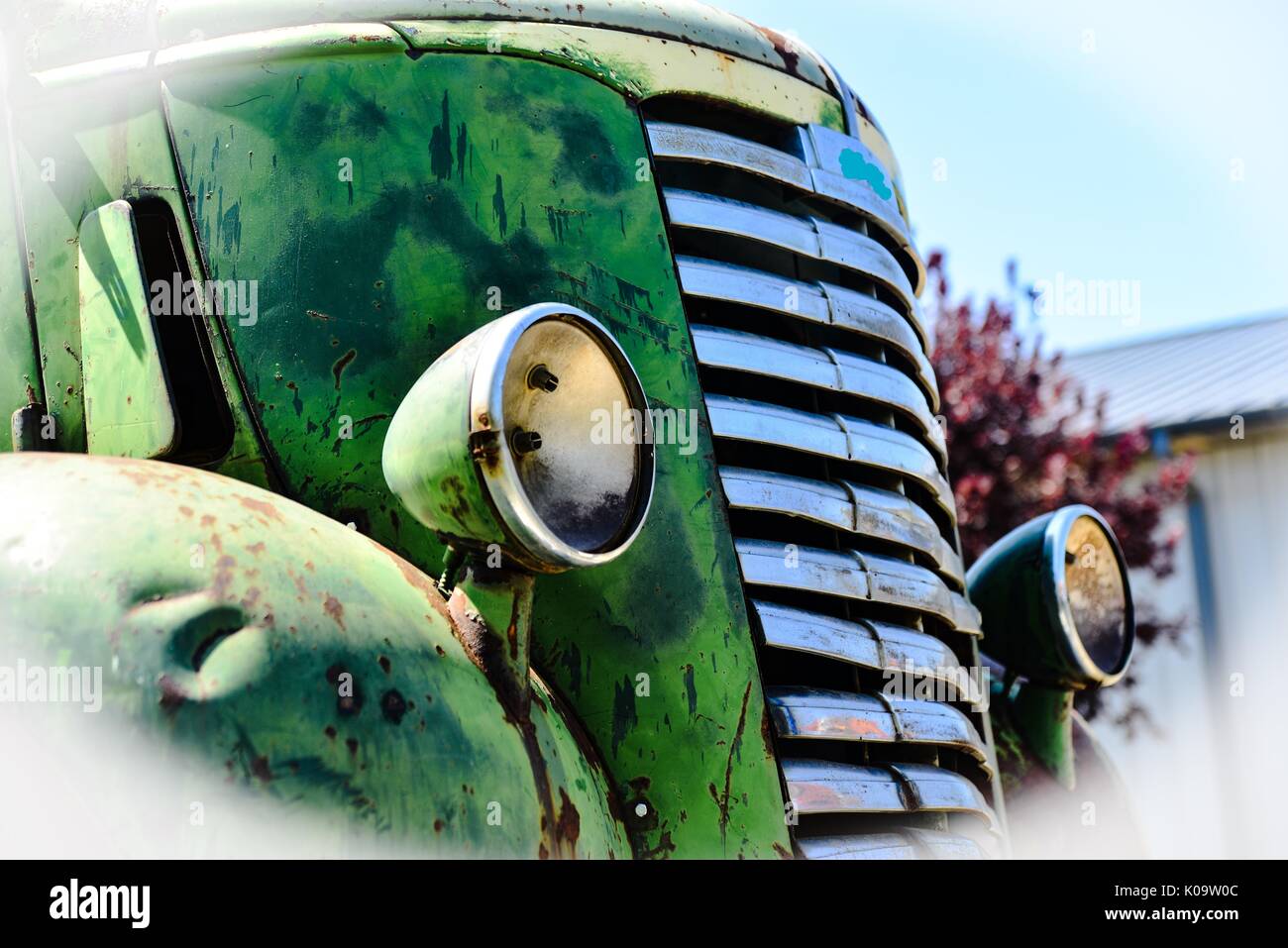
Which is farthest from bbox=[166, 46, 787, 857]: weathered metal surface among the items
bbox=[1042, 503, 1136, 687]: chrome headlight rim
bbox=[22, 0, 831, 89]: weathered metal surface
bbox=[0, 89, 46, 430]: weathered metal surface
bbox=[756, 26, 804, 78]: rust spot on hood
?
bbox=[1042, 503, 1136, 687]: chrome headlight rim

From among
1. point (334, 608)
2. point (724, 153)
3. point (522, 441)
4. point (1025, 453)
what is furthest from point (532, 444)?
point (1025, 453)

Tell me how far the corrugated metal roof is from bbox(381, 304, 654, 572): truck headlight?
14.1 meters

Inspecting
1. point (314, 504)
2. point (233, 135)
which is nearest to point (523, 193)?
point (233, 135)

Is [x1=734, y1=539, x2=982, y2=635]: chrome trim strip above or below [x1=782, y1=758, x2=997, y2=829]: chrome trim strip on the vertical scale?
above

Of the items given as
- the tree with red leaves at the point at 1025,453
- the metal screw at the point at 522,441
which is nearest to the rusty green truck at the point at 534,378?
the metal screw at the point at 522,441

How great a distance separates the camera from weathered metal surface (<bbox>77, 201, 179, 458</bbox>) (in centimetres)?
292

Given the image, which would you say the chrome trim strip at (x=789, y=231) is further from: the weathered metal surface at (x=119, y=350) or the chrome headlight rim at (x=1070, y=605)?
the weathered metal surface at (x=119, y=350)

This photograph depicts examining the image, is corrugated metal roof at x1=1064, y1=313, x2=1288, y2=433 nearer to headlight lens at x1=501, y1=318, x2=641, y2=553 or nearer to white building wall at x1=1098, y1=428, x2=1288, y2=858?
white building wall at x1=1098, y1=428, x2=1288, y2=858

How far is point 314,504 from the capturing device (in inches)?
116

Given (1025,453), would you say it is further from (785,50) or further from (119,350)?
(119,350)

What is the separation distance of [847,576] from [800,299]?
67 cm

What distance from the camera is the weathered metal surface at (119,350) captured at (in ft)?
9.58

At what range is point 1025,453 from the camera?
1349 centimetres

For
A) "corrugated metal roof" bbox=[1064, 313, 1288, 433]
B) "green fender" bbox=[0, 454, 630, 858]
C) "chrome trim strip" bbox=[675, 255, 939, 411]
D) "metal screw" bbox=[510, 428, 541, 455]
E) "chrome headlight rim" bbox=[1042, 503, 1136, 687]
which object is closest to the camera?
"green fender" bbox=[0, 454, 630, 858]
